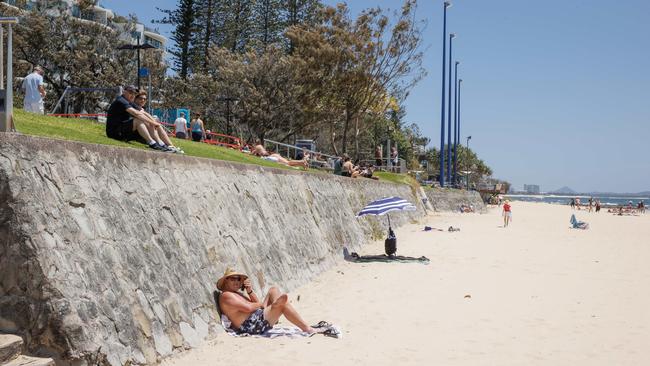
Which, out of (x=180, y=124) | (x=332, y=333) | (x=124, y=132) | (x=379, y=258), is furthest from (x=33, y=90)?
(x=332, y=333)

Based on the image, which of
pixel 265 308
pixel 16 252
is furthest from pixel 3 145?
pixel 265 308

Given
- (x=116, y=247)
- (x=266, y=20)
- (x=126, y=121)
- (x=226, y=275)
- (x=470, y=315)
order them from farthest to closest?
(x=266, y=20) < (x=126, y=121) < (x=470, y=315) < (x=226, y=275) < (x=116, y=247)

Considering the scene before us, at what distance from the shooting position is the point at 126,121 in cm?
922

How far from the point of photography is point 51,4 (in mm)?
38375

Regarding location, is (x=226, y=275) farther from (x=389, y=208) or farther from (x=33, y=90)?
(x=33, y=90)

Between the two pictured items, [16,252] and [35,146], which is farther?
[35,146]

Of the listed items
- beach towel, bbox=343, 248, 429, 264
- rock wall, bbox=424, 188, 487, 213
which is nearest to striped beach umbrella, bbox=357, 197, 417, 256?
beach towel, bbox=343, 248, 429, 264

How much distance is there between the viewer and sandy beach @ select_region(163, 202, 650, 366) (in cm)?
647

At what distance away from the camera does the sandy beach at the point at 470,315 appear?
6469 millimetres

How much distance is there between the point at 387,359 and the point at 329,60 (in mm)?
29267

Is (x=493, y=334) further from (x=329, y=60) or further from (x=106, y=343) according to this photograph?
(x=329, y=60)

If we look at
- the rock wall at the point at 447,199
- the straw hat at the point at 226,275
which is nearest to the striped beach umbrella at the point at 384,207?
the straw hat at the point at 226,275

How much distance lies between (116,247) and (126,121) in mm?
4069

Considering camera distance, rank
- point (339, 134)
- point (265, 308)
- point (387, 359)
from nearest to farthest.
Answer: point (387, 359) < point (265, 308) < point (339, 134)
